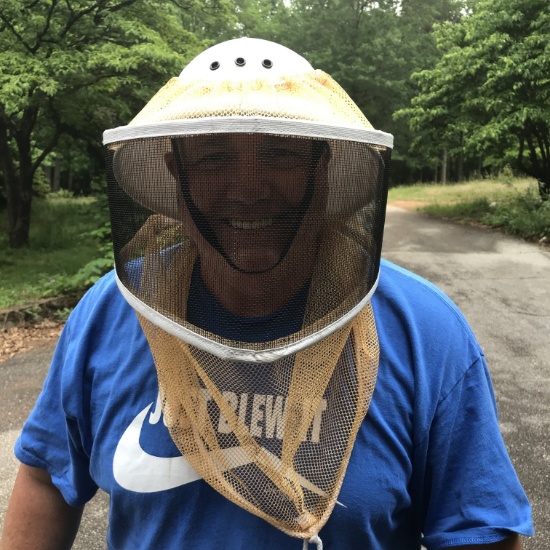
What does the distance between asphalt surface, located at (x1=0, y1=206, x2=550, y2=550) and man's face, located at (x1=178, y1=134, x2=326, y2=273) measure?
2.73 meters

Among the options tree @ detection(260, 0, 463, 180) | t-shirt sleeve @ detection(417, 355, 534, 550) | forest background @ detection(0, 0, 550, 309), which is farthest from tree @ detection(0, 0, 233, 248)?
tree @ detection(260, 0, 463, 180)

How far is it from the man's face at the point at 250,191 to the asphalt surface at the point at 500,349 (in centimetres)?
273

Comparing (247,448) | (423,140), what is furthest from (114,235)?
(423,140)

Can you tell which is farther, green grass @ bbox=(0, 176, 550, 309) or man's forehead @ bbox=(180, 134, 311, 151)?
green grass @ bbox=(0, 176, 550, 309)

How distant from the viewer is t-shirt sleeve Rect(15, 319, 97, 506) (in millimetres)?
1355

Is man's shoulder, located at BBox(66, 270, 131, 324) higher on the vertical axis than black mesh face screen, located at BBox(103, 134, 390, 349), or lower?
lower

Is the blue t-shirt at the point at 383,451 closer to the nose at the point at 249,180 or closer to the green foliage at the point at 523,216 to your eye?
the nose at the point at 249,180

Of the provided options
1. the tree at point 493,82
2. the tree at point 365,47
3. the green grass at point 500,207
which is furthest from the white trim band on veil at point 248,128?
the tree at point 365,47

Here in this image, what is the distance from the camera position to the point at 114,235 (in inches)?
48.7

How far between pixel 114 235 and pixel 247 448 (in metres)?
0.53

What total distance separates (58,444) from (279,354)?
27.2 inches

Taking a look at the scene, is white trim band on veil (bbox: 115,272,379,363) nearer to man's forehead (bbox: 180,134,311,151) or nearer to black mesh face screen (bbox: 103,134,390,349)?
black mesh face screen (bbox: 103,134,390,349)

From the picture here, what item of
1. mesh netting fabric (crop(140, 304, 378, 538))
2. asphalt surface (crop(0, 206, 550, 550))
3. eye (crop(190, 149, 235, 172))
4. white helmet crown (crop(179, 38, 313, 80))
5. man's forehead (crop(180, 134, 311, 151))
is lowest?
asphalt surface (crop(0, 206, 550, 550))

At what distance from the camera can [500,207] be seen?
14.0 meters
